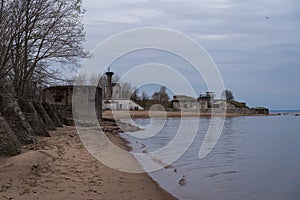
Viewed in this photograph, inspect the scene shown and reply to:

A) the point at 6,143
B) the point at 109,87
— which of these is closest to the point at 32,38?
the point at 6,143

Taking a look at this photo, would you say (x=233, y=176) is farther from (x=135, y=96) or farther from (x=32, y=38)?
(x=135, y=96)

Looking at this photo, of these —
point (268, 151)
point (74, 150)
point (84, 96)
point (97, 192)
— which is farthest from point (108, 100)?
point (97, 192)

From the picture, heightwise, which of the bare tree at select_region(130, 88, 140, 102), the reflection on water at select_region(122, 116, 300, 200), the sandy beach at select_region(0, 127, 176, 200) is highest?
the bare tree at select_region(130, 88, 140, 102)

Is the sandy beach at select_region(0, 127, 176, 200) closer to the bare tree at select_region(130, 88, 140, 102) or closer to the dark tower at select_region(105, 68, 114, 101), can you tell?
the dark tower at select_region(105, 68, 114, 101)

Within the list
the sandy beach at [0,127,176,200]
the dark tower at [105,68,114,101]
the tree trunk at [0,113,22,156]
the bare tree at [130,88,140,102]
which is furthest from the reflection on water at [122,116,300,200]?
the bare tree at [130,88,140,102]

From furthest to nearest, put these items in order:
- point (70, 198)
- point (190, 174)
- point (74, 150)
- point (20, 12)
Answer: point (20, 12), point (74, 150), point (190, 174), point (70, 198)

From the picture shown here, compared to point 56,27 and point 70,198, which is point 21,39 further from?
point 70,198

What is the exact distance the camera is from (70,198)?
8234 mm

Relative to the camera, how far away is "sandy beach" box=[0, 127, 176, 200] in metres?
8.34

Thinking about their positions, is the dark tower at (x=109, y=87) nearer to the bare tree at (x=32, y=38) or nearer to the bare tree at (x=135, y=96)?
the bare tree at (x=135, y=96)

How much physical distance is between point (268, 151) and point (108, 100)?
2376 inches

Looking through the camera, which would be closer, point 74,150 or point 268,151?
point 74,150

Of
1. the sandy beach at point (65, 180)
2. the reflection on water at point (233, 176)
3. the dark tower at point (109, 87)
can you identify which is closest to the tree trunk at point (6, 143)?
the sandy beach at point (65, 180)

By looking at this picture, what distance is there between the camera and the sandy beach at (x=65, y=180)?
8342 millimetres
